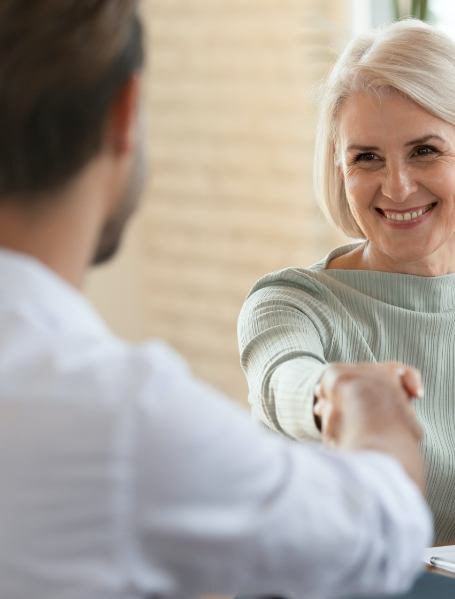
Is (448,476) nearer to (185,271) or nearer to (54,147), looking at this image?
(54,147)

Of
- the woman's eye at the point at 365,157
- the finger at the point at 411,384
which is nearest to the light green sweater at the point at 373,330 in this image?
the woman's eye at the point at 365,157

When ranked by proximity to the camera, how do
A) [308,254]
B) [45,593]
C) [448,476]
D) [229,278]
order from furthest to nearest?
1. [229,278]
2. [308,254]
3. [448,476]
4. [45,593]

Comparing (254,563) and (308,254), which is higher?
(254,563)

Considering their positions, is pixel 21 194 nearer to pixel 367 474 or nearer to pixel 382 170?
pixel 367 474

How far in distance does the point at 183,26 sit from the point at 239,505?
181 inches

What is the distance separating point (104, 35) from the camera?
3.36 feet

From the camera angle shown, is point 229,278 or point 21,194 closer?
point 21,194

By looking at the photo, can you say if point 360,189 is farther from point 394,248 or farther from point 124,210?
point 124,210

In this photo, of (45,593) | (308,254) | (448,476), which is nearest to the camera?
(45,593)

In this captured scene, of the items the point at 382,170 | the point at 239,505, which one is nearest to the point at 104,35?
the point at 239,505

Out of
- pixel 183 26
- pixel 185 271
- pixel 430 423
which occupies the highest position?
pixel 430 423

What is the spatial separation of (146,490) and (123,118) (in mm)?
360

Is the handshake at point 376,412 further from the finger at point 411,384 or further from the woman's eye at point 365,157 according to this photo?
the woman's eye at point 365,157

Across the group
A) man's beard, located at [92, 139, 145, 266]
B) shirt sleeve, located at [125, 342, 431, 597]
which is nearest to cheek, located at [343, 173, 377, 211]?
man's beard, located at [92, 139, 145, 266]
